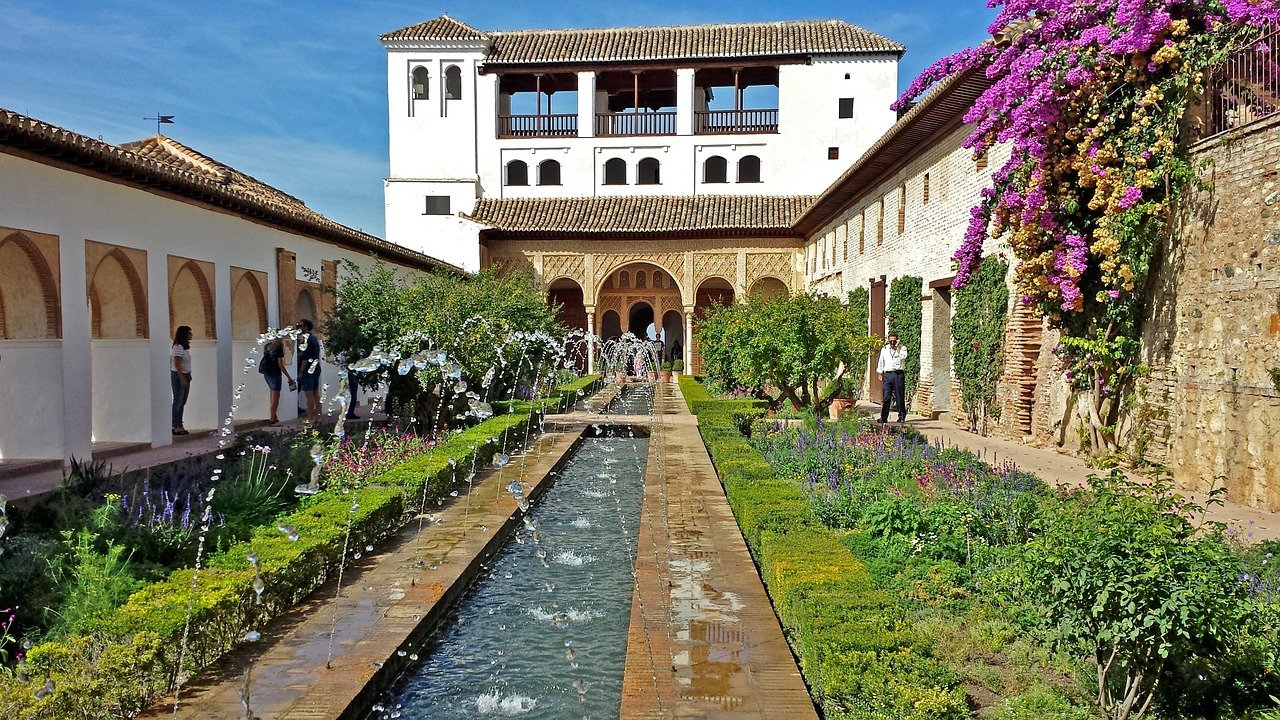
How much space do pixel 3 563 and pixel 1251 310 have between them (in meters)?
9.10

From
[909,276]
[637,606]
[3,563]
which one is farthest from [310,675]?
[909,276]

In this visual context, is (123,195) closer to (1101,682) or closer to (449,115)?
(1101,682)

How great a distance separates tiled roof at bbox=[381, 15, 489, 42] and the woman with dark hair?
2063 cm

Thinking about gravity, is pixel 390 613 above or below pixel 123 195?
below

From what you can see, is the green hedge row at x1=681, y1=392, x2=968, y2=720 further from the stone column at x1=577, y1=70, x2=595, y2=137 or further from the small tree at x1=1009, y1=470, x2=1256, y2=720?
the stone column at x1=577, y1=70, x2=595, y2=137

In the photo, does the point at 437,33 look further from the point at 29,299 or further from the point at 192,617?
the point at 192,617

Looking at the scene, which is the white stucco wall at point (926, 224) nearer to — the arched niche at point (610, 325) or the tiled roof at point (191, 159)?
the tiled roof at point (191, 159)

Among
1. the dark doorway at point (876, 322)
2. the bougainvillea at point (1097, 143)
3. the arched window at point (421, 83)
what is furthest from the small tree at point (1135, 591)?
the arched window at point (421, 83)

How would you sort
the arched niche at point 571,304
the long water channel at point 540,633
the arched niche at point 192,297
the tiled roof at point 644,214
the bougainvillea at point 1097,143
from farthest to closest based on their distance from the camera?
the arched niche at point 571,304
the tiled roof at point 644,214
the arched niche at point 192,297
the bougainvillea at point 1097,143
the long water channel at point 540,633

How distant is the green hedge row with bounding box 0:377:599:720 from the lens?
329 centimetres

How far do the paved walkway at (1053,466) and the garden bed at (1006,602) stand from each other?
1.35 meters

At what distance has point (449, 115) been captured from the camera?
30.0m

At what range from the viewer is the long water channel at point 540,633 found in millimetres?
3957

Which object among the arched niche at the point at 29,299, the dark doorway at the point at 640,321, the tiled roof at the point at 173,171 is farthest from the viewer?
the dark doorway at the point at 640,321
